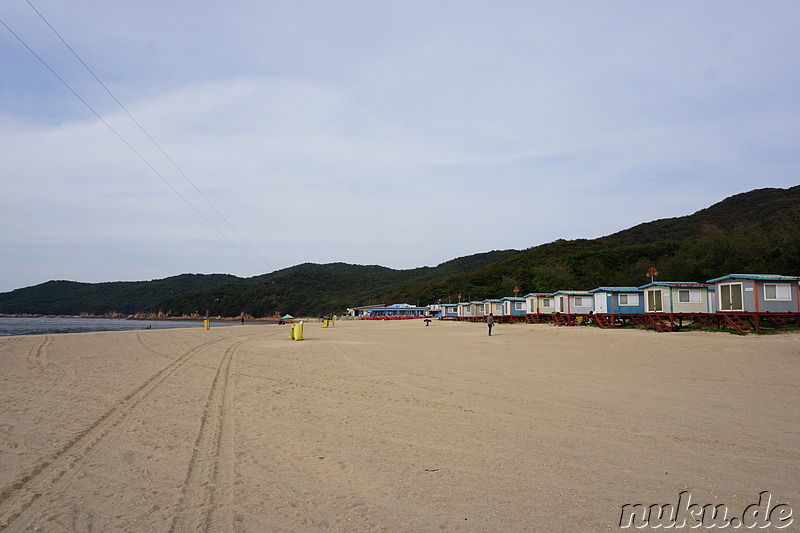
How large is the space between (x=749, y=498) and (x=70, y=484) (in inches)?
242

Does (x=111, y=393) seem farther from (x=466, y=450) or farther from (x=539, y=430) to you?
(x=539, y=430)

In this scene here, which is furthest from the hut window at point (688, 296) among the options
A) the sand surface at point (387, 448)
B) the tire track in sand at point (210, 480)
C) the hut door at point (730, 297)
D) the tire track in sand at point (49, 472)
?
the tire track in sand at point (49, 472)

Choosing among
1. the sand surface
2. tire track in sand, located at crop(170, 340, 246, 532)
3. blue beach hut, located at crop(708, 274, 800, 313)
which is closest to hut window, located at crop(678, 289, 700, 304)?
blue beach hut, located at crop(708, 274, 800, 313)

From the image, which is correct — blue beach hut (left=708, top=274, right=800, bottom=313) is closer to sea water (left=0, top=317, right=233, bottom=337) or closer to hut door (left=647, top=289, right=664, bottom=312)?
hut door (left=647, top=289, right=664, bottom=312)

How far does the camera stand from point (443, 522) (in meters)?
3.97

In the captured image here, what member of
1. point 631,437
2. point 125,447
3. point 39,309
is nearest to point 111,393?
point 125,447

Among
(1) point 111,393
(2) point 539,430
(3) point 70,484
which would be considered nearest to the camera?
(3) point 70,484

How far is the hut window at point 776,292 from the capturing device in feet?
76.2

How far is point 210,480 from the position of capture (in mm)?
4879

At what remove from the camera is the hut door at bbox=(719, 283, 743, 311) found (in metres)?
23.9

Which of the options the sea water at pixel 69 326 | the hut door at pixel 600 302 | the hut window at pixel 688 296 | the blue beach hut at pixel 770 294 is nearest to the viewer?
the blue beach hut at pixel 770 294

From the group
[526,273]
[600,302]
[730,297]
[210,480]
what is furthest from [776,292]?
[526,273]

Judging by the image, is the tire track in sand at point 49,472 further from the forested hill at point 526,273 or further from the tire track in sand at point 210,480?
the forested hill at point 526,273

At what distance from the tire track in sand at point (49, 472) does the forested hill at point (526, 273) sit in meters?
42.3
